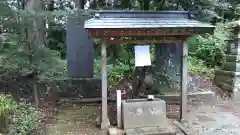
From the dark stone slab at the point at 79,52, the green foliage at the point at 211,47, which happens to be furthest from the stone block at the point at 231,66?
the dark stone slab at the point at 79,52

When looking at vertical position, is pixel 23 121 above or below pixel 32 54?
below

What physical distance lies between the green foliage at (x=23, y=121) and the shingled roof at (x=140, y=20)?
7.87 ft

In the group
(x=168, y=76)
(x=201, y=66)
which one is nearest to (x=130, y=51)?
(x=168, y=76)

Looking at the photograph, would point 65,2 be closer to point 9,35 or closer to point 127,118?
point 9,35

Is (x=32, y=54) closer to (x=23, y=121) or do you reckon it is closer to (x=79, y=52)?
(x=23, y=121)

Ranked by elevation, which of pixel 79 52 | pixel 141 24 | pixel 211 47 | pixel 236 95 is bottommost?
pixel 236 95

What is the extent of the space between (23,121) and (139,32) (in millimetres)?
3115

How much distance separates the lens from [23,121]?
16.8ft

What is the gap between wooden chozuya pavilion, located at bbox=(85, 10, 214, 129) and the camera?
17.1 ft

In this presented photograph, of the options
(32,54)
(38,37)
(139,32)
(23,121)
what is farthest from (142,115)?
(38,37)

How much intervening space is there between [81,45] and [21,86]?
2.24 meters

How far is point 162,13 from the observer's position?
234 inches

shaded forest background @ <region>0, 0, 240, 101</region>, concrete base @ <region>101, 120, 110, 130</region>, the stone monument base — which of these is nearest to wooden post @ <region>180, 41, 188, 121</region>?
shaded forest background @ <region>0, 0, 240, 101</region>

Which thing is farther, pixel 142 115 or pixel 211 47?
pixel 211 47
